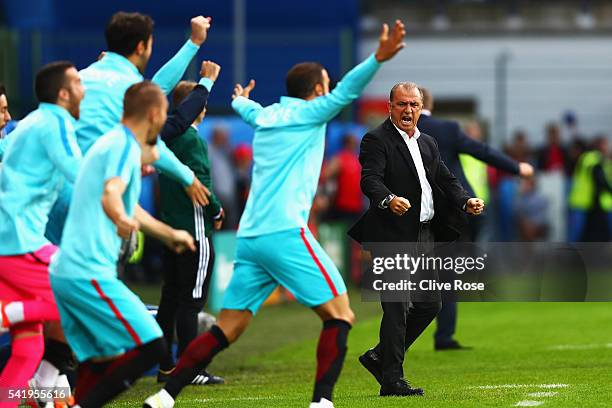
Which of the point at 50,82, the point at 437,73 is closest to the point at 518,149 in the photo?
the point at 437,73

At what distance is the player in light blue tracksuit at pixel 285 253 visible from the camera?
820cm

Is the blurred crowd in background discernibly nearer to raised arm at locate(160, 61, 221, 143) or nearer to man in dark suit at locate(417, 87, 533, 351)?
man in dark suit at locate(417, 87, 533, 351)

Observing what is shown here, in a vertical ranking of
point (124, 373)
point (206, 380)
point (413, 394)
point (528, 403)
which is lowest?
point (206, 380)

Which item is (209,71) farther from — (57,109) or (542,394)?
(542,394)

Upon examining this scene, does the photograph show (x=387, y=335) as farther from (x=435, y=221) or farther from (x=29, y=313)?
(x=29, y=313)

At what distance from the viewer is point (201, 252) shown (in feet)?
35.1

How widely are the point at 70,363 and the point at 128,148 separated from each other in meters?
2.00

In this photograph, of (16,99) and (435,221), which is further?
(16,99)

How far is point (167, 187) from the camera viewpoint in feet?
35.3

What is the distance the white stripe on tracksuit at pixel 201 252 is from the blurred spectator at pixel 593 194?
12.8 m

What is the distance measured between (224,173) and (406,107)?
1085cm

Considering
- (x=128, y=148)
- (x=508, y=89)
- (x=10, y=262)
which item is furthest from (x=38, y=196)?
(x=508, y=89)

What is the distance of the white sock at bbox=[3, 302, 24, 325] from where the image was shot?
8.00 metres

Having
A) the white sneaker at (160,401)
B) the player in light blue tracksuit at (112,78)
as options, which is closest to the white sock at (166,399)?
the white sneaker at (160,401)
